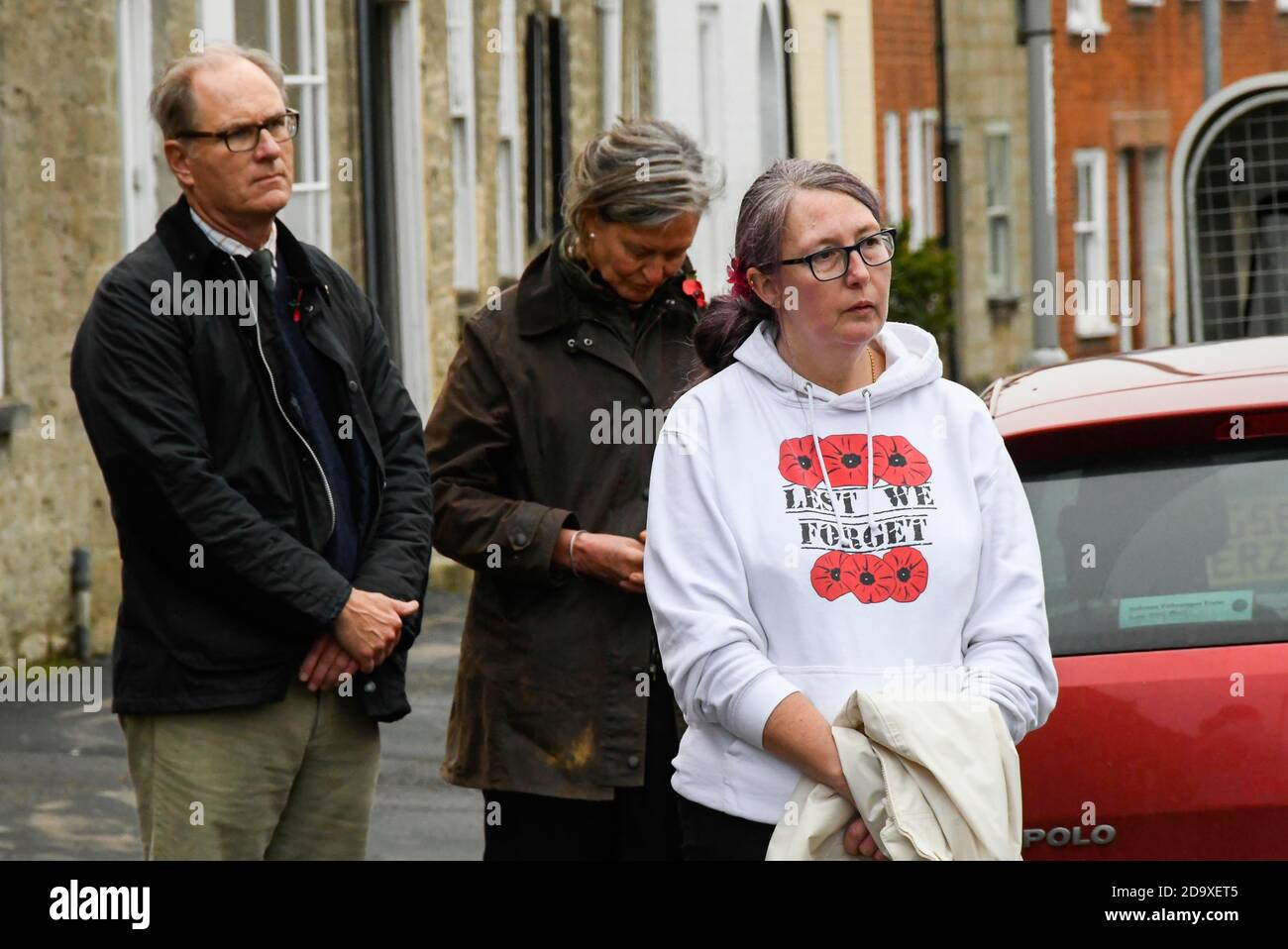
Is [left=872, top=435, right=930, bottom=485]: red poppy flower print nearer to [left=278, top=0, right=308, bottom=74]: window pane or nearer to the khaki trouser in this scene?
the khaki trouser

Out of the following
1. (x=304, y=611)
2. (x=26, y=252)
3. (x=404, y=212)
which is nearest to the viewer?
(x=304, y=611)

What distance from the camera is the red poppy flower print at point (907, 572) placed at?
391 cm

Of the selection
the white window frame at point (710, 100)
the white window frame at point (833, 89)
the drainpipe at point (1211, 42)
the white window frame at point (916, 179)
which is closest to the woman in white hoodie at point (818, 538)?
the drainpipe at point (1211, 42)

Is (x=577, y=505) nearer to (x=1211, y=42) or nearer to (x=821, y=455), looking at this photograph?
Result: (x=821, y=455)

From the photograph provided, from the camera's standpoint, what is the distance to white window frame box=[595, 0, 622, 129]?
858 inches

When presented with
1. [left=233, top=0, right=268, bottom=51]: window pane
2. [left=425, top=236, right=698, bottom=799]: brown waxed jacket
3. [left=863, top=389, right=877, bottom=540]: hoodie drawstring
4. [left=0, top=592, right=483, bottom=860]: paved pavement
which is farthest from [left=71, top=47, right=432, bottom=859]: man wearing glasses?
[left=233, top=0, right=268, bottom=51]: window pane

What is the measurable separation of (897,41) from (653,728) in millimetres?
28178

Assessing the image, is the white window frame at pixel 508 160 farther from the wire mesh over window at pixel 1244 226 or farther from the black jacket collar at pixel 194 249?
the black jacket collar at pixel 194 249

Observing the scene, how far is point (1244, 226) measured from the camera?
41.6ft

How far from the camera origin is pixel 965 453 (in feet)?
13.3

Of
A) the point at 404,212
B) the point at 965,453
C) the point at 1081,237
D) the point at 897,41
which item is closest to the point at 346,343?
the point at 965,453

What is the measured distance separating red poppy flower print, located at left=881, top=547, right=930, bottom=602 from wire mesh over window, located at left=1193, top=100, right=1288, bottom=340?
9194 millimetres
